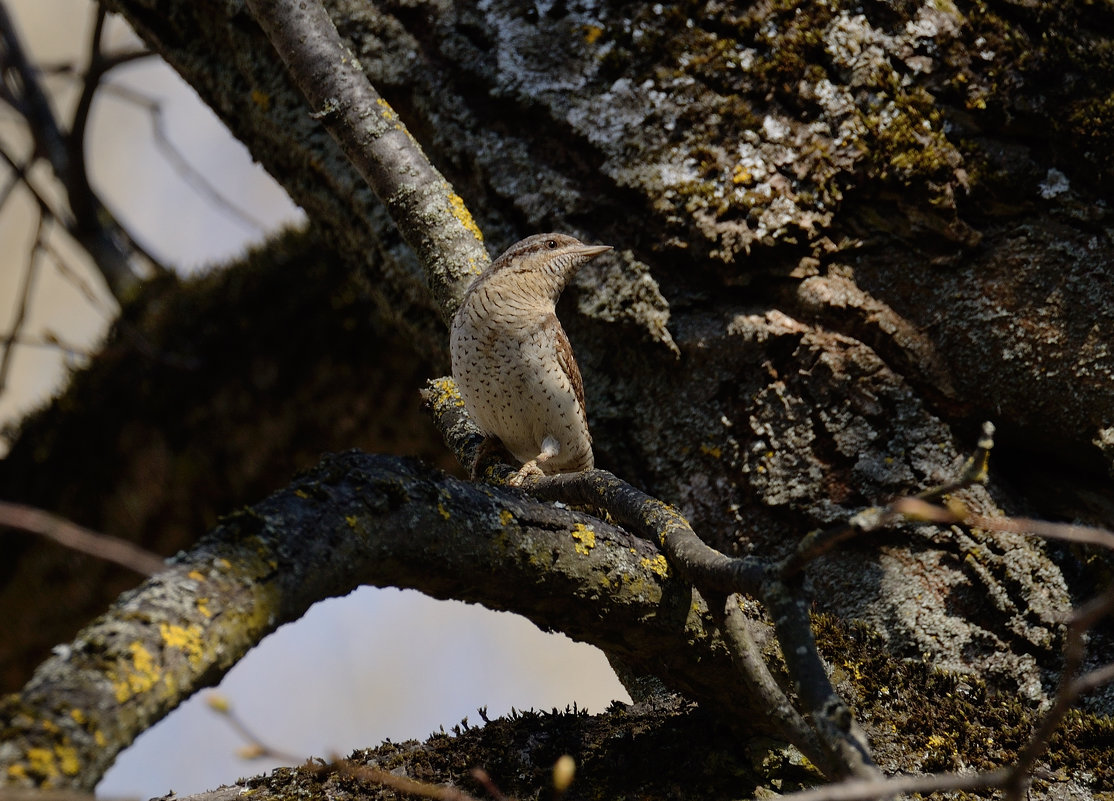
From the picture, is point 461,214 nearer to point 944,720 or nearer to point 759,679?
point 759,679

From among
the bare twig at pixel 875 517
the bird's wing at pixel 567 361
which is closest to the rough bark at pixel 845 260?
the bird's wing at pixel 567 361

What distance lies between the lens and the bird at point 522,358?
324 cm

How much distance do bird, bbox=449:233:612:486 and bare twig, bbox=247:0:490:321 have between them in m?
0.37

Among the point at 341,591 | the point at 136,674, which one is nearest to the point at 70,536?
the point at 136,674

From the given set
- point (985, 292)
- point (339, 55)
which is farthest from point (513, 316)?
point (985, 292)

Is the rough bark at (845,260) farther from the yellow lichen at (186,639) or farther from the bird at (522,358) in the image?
the yellow lichen at (186,639)

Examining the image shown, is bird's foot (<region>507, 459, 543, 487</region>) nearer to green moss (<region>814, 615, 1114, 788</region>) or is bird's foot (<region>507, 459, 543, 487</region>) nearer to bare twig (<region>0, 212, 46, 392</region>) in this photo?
green moss (<region>814, 615, 1114, 788</region>)

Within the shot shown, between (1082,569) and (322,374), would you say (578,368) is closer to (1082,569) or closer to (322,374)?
(1082,569)

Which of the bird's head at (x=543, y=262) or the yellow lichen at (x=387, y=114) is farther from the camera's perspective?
the bird's head at (x=543, y=262)

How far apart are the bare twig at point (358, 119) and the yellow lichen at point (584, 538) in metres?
1.33

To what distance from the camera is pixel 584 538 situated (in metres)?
1.88

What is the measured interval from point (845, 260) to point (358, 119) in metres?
1.51

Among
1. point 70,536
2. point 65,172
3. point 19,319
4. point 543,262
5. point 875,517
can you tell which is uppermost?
point 65,172

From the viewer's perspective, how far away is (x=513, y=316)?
337 centimetres
